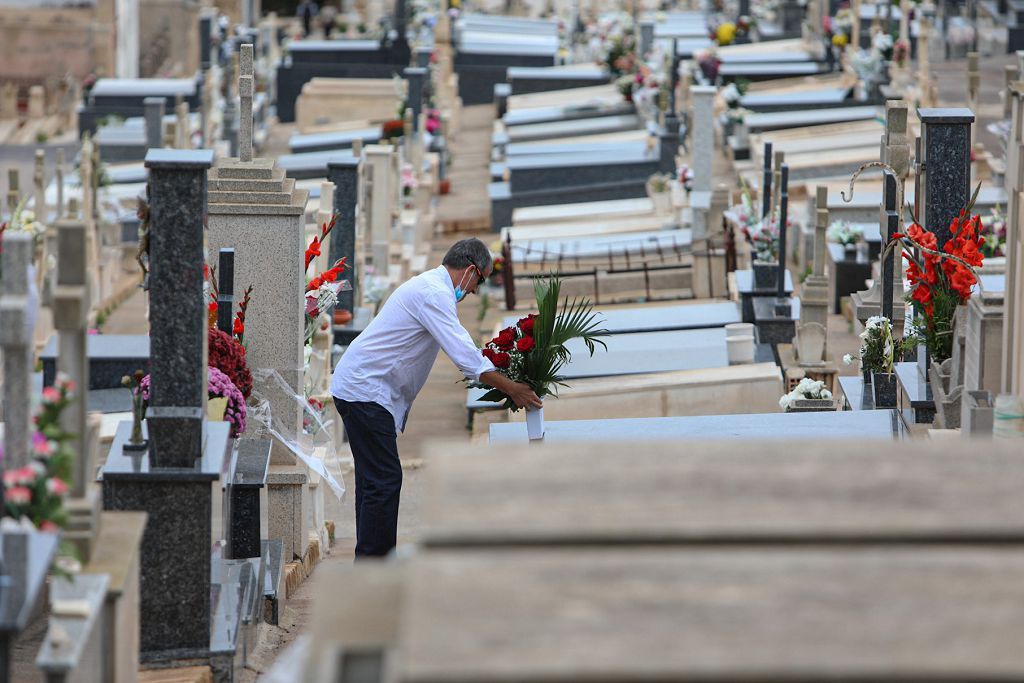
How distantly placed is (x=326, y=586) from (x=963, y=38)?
30.2m

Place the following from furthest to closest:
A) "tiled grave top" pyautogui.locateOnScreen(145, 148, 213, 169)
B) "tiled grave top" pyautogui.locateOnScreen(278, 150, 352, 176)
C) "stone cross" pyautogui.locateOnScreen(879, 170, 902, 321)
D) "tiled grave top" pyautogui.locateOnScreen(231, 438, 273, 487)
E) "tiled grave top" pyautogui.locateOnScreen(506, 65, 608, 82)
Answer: "tiled grave top" pyautogui.locateOnScreen(506, 65, 608, 82) < "tiled grave top" pyautogui.locateOnScreen(278, 150, 352, 176) < "stone cross" pyautogui.locateOnScreen(879, 170, 902, 321) < "tiled grave top" pyautogui.locateOnScreen(231, 438, 273, 487) < "tiled grave top" pyautogui.locateOnScreen(145, 148, 213, 169)

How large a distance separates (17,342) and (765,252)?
10220 mm

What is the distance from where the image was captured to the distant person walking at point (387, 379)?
670cm

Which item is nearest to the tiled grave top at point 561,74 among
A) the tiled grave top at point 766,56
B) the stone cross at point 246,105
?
the tiled grave top at point 766,56

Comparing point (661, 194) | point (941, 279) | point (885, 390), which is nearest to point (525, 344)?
point (941, 279)

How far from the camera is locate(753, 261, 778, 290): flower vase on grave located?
526 inches

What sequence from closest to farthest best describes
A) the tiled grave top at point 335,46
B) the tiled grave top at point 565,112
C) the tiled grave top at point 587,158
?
the tiled grave top at point 587,158 → the tiled grave top at point 565,112 → the tiled grave top at point 335,46

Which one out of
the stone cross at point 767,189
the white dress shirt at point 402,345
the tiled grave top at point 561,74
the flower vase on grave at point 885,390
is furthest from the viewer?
the tiled grave top at point 561,74

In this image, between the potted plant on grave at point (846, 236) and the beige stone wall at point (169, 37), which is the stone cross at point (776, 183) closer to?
the potted plant on grave at point (846, 236)

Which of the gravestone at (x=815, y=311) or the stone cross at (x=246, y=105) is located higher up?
the stone cross at (x=246, y=105)

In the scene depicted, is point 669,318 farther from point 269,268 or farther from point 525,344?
point 525,344

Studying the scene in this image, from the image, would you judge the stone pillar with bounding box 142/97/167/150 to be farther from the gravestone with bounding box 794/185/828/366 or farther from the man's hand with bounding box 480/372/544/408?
the man's hand with bounding box 480/372/544/408

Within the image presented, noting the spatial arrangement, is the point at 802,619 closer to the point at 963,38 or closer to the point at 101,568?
the point at 101,568

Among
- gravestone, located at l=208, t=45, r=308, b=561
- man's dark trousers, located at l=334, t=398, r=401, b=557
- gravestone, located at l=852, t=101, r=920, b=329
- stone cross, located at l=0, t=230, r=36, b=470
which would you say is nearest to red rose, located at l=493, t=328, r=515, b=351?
man's dark trousers, located at l=334, t=398, r=401, b=557
